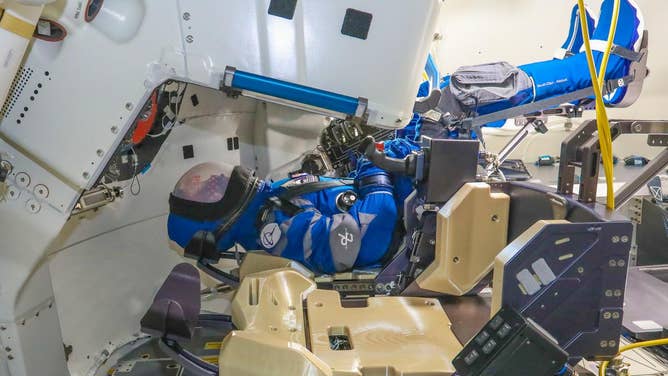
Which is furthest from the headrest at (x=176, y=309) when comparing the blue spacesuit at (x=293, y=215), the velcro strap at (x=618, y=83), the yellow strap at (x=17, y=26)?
the velcro strap at (x=618, y=83)

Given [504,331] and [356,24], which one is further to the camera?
[356,24]

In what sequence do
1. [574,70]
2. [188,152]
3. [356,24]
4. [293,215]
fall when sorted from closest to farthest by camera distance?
[356,24], [293,215], [188,152], [574,70]

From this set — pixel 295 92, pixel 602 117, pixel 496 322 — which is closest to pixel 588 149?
pixel 602 117

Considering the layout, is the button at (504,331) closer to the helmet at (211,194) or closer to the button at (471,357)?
the button at (471,357)

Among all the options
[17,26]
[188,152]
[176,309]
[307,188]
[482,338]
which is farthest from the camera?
[188,152]

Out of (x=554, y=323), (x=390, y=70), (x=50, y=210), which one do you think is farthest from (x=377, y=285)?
(x=50, y=210)

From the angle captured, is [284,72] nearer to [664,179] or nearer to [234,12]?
[234,12]

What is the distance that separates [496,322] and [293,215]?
1.39 metres

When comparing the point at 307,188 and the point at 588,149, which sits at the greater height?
the point at 588,149

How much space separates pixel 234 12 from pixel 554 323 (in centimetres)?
157

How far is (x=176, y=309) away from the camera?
2189 millimetres

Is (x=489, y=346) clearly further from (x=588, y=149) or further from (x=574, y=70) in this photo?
(x=574, y=70)

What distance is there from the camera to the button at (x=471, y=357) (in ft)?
5.26

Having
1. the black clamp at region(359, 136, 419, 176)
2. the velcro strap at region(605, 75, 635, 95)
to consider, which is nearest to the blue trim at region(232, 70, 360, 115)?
the black clamp at region(359, 136, 419, 176)
